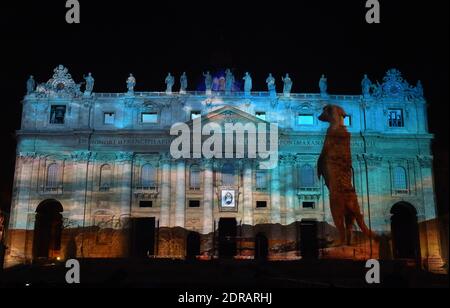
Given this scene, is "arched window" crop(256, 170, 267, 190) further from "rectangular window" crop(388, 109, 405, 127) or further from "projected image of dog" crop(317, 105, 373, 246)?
"projected image of dog" crop(317, 105, 373, 246)

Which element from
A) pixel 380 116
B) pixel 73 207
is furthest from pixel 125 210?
pixel 380 116

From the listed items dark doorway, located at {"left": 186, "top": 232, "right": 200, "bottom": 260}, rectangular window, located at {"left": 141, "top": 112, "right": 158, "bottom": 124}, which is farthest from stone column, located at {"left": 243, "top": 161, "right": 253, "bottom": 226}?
rectangular window, located at {"left": 141, "top": 112, "right": 158, "bottom": 124}

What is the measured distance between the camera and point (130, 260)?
37.2 m

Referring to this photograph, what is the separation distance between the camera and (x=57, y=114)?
5212cm

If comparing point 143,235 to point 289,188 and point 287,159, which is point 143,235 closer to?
point 289,188

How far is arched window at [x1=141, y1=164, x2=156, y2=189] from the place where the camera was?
1991 inches

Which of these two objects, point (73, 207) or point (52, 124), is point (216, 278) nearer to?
point (73, 207)

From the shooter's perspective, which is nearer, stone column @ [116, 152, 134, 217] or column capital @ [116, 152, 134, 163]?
stone column @ [116, 152, 134, 217]

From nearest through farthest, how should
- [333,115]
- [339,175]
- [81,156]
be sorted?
[339,175], [333,115], [81,156]

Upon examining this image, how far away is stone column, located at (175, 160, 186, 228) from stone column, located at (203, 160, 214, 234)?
1.85 metres

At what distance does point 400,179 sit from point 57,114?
32077 mm

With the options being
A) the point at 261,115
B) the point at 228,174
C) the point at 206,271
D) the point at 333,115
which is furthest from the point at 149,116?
the point at 333,115

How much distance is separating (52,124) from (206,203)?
52.7 ft
